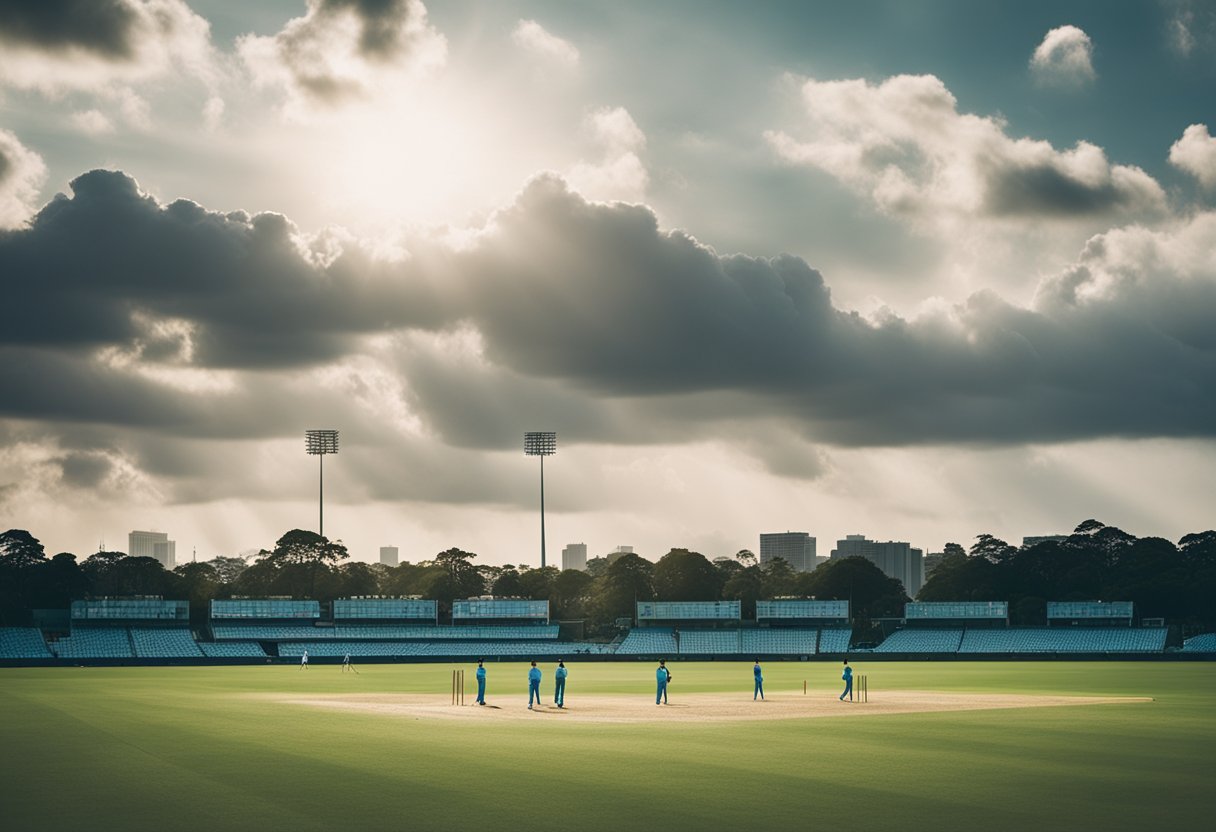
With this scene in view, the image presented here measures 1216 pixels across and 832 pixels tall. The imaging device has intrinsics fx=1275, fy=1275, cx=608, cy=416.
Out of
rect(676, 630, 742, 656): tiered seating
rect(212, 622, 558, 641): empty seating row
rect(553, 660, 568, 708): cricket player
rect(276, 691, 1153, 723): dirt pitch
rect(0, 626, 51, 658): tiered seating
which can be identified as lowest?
rect(676, 630, 742, 656): tiered seating

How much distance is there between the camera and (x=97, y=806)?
23594 mm

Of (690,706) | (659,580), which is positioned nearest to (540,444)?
(659,580)

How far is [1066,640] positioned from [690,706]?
337 ft

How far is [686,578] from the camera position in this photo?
18475cm

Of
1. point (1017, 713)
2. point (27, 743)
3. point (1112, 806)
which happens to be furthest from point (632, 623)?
point (1112, 806)

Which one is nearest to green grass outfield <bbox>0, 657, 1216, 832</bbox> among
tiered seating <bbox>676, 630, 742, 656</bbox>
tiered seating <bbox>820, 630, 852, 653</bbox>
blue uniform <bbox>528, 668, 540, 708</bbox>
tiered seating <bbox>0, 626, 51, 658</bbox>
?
blue uniform <bbox>528, 668, 540, 708</bbox>

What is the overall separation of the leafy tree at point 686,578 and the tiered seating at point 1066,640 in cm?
4488

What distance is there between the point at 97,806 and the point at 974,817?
1586cm

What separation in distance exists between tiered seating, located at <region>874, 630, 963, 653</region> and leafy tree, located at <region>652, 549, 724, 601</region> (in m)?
35.6

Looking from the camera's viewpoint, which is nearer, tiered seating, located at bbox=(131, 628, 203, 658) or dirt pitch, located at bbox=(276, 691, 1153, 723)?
dirt pitch, located at bbox=(276, 691, 1153, 723)

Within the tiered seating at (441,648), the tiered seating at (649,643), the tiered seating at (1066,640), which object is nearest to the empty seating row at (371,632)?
the tiered seating at (441,648)

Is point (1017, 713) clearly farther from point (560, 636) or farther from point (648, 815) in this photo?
point (560, 636)

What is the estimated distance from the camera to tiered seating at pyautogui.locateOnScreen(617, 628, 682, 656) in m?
148

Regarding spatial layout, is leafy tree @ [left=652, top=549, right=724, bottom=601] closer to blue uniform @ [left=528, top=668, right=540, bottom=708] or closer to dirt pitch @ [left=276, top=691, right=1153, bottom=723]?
dirt pitch @ [left=276, top=691, right=1153, bottom=723]
